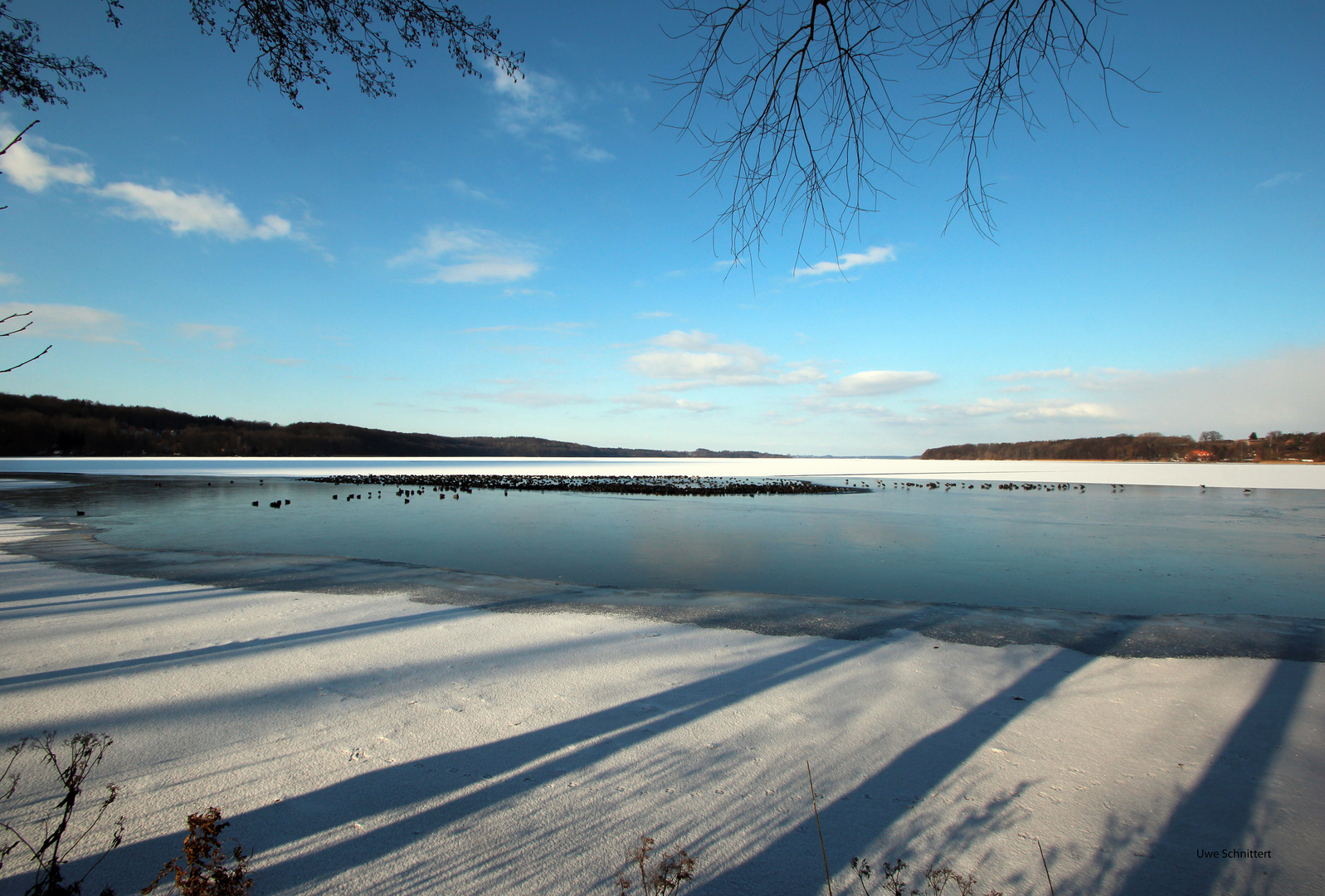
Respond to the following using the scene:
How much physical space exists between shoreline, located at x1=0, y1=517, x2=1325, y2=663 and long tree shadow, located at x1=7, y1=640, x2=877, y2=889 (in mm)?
1753

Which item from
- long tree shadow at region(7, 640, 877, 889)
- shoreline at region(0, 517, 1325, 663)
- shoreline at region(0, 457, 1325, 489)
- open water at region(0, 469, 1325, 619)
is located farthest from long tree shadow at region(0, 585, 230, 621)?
shoreline at region(0, 457, 1325, 489)

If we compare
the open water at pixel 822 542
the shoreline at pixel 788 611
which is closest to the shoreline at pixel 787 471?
the open water at pixel 822 542

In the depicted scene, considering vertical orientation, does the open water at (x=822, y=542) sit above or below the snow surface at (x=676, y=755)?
below

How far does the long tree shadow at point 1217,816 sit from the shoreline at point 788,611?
4.12ft

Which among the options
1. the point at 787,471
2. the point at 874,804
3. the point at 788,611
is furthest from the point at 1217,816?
the point at 787,471

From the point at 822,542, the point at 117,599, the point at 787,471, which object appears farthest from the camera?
the point at 787,471

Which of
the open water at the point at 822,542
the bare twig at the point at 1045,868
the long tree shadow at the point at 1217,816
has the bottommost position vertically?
the open water at the point at 822,542

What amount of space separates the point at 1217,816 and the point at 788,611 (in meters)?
3.19

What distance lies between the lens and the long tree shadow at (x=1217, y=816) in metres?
1.79

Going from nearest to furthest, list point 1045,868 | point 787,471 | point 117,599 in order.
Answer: point 1045,868 → point 117,599 → point 787,471

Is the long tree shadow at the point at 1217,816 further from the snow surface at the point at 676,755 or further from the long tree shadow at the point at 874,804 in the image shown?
the long tree shadow at the point at 874,804

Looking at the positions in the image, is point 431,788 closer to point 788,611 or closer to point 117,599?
point 788,611

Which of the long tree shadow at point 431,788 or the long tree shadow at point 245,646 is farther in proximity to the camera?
the long tree shadow at point 245,646

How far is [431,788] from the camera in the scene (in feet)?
7.04
